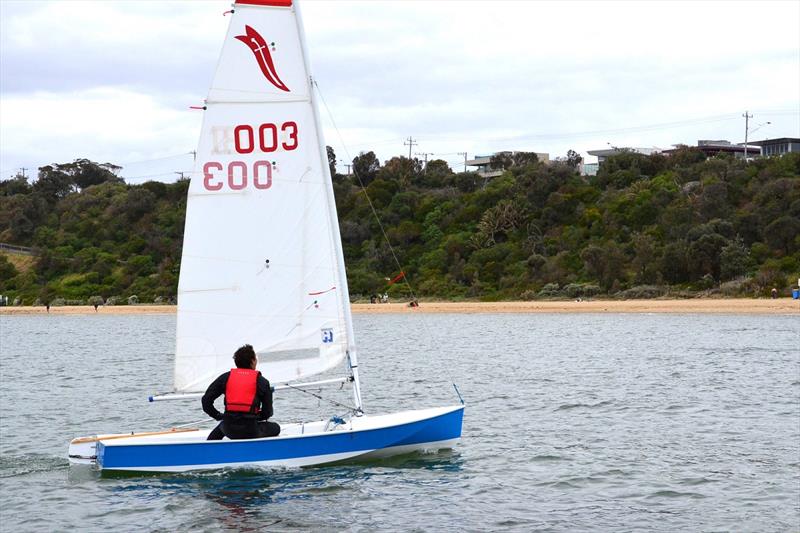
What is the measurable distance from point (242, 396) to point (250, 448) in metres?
0.69

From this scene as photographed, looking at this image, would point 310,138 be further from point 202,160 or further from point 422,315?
point 422,315

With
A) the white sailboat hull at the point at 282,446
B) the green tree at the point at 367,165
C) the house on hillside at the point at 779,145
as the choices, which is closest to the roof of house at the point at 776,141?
the house on hillside at the point at 779,145

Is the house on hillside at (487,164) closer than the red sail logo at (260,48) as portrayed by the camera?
No

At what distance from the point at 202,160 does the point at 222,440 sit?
10.9 ft

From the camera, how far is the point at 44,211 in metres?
76.9

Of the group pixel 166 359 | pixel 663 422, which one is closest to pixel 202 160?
pixel 663 422

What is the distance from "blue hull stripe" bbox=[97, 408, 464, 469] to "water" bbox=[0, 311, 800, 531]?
13.3 inches

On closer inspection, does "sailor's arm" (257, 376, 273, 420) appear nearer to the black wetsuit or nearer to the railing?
the black wetsuit

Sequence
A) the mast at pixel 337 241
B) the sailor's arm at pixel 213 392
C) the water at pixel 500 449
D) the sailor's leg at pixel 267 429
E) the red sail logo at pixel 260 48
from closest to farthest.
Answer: the water at pixel 500 449, the sailor's arm at pixel 213 392, the red sail logo at pixel 260 48, the sailor's leg at pixel 267 429, the mast at pixel 337 241

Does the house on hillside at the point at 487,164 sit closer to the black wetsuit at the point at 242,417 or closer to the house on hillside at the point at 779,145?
the house on hillside at the point at 779,145

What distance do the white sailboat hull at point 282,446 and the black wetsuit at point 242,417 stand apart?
125mm

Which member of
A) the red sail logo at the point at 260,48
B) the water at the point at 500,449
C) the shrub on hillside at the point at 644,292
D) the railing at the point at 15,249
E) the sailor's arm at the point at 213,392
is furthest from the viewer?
the railing at the point at 15,249

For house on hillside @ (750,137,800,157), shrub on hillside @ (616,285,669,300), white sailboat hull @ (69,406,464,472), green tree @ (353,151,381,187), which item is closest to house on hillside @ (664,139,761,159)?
house on hillside @ (750,137,800,157)

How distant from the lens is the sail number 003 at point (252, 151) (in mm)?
11836
